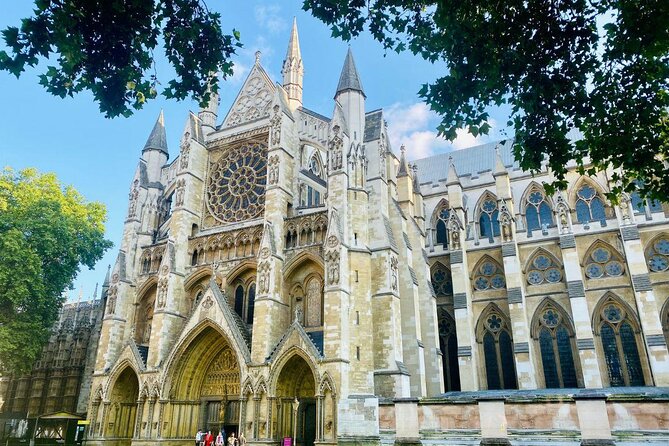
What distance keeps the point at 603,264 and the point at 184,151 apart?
73.7ft

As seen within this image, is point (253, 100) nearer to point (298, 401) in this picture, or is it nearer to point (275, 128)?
point (275, 128)

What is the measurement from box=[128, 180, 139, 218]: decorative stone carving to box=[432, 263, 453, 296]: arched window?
56.8 feet

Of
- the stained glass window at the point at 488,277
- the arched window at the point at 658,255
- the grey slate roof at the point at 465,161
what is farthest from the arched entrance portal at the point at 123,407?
the arched window at the point at 658,255

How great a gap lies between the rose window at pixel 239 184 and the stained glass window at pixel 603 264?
55.9 ft

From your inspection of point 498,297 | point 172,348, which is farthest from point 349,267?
point 498,297

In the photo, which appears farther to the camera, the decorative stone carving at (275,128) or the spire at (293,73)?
the spire at (293,73)

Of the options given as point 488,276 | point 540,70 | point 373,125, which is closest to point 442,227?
point 488,276

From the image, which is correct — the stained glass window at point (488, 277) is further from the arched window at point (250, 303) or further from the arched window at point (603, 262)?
the arched window at point (250, 303)

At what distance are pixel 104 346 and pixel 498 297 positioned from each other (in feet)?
67.0

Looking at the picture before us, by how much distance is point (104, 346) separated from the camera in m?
24.1

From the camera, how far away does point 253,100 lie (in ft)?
92.0

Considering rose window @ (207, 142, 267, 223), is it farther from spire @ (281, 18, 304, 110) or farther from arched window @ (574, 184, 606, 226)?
arched window @ (574, 184, 606, 226)

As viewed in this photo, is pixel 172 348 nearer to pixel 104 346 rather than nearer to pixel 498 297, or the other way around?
pixel 104 346

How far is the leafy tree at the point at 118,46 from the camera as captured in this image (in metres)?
7.56
